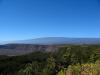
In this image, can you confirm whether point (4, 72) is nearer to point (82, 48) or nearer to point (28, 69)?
point (28, 69)

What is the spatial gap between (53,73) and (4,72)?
170 centimetres

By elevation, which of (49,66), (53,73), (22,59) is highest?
(22,59)

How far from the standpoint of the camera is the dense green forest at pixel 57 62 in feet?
8.48

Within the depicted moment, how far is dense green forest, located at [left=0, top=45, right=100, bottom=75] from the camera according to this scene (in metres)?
2.58

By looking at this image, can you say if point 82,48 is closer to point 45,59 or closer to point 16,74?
point 45,59

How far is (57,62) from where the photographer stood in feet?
12.2

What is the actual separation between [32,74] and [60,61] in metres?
1.81

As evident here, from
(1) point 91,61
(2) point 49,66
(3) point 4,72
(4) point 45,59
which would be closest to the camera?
(3) point 4,72

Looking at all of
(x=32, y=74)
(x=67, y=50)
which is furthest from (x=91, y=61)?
(x=32, y=74)

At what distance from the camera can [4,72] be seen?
2.41 meters

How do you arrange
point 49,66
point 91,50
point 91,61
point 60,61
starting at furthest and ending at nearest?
1. point 91,50
2. point 91,61
3. point 60,61
4. point 49,66

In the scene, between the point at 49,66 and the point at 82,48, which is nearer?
the point at 49,66

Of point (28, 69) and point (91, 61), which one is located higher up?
point (28, 69)

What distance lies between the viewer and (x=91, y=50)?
4.72 meters
